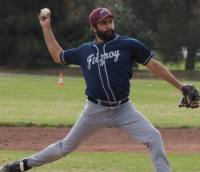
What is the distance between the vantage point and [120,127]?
6121 millimetres

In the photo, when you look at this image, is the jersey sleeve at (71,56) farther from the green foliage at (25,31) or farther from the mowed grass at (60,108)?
the green foliage at (25,31)

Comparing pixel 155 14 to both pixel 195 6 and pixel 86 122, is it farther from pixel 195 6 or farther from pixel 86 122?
pixel 86 122

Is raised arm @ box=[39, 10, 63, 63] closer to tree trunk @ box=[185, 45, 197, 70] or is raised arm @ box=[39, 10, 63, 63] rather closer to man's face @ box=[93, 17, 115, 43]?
man's face @ box=[93, 17, 115, 43]

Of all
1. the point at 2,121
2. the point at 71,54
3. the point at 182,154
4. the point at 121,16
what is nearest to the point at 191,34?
the point at 121,16

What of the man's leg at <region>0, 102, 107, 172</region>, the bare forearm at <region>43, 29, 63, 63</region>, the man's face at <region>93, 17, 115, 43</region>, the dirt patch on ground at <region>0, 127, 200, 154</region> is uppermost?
the man's face at <region>93, 17, 115, 43</region>

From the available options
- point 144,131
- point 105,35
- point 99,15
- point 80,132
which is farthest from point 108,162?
point 99,15

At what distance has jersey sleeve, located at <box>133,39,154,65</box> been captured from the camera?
234 inches

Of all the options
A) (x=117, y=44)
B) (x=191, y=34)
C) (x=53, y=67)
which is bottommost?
(x=53, y=67)

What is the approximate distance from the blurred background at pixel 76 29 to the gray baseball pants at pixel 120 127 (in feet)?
106

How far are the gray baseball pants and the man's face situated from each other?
0.78 m

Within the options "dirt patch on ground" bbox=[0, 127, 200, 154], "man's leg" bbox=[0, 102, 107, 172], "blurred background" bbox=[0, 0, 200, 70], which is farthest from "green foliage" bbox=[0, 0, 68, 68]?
"man's leg" bbox=[0, 102, 107, 172]

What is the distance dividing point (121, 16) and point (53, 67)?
6.64 metres

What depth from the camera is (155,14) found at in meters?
43.2

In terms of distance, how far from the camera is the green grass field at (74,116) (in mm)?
7745
